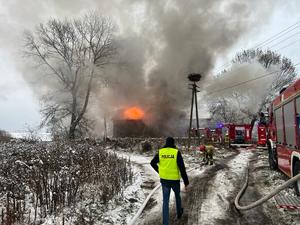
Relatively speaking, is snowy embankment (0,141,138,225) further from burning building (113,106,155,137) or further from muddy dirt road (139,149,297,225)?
burning building (113,106,155,137)

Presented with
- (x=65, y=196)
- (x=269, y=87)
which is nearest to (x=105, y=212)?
(x=65, y=196)

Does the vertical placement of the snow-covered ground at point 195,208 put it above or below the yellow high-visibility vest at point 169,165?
below

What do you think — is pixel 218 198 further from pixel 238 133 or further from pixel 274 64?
pixel 274 64

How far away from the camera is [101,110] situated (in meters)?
37.2

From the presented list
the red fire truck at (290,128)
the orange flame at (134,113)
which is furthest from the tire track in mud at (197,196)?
the orange flame at (134,113)

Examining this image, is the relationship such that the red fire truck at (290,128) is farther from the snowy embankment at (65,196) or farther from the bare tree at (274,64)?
the bare tree at (274,64)

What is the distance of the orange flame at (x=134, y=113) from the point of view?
34.5m

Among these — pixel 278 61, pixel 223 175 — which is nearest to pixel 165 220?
pixel 223 175

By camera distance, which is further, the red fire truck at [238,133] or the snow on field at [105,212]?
the red fire truck at [238,133]

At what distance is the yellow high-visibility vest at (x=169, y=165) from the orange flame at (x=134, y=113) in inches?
1104

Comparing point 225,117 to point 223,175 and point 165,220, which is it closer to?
point 223,175

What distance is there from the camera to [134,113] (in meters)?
34.8

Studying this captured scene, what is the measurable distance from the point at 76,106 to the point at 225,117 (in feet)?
78.5

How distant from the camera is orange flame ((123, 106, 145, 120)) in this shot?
1358 inches
